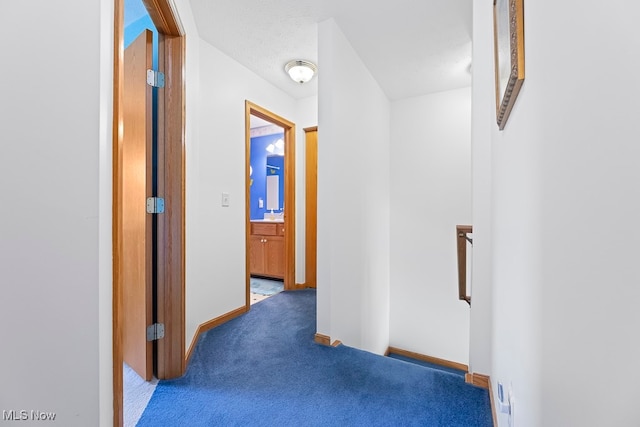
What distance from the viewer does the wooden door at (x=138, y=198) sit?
5.39 ft

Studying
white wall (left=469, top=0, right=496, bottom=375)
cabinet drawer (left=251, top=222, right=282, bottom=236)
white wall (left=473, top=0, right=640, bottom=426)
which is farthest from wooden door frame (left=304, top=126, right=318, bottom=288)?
white wall (left=473, top=0, right=640, bottom=426)

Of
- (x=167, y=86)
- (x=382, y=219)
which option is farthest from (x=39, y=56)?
(x=382, y=219)

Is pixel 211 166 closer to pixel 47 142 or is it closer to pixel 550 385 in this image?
pixel 47 142

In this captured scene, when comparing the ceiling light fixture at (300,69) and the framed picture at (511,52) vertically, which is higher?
the ceiling light fixture at (300,69)

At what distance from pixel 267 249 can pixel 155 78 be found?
2827 mm

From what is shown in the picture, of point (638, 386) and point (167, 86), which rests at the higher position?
point (167, 86)

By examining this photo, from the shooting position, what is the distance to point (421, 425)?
132 centimetres

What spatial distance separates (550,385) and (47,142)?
4.22 feet

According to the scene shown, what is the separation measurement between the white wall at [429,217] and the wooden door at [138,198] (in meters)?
2.85

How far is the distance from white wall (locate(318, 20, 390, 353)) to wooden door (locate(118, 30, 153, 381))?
1.11 metres

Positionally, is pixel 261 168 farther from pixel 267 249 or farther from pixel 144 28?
pixel 144 28

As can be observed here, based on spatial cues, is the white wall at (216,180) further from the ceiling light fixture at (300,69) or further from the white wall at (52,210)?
the white wall at (52,210)

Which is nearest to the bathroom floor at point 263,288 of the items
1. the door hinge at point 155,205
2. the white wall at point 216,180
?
the white wall at point 216,180

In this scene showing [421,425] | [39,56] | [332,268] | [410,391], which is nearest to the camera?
[39,56]
